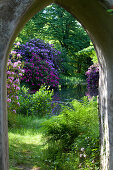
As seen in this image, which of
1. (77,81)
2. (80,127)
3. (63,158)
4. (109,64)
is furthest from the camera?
(77,81)

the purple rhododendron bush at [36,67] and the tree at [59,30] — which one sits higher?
the tree at [59,30]

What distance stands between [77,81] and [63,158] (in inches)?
751

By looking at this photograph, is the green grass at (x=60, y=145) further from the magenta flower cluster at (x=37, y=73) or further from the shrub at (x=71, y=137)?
the magenta flower cluster at (x=37, y=73)

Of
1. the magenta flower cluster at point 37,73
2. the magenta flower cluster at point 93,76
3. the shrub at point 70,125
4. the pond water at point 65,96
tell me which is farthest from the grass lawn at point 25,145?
the magenta flower cluster at point 93,76

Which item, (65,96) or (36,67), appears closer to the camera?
(65,96)

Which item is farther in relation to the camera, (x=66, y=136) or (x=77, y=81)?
(x=77, y=81)

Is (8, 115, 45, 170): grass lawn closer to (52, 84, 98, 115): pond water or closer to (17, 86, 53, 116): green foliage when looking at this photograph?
(17, 86, 53, 116): green foliage

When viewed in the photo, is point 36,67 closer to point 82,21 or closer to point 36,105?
point 36,105

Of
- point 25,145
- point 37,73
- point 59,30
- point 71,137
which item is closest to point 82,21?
point 71,137

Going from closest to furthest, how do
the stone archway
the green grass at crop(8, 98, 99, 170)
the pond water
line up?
1. the stone archway
2. the green grass at crop(8, 98, 99, 170)
3. the pond water

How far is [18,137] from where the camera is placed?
5.57 meters

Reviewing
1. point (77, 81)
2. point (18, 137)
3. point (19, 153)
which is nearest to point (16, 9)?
point (19, 153)

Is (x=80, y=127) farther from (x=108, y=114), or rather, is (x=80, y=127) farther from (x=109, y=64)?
(x=109, y=64)

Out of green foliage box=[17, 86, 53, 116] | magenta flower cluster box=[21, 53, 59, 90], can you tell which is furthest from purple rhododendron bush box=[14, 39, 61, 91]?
green foliage box=[17, 86, 53, 116]
